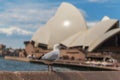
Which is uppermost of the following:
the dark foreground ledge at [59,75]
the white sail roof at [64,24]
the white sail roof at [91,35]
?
the white sail roof at [64,24]

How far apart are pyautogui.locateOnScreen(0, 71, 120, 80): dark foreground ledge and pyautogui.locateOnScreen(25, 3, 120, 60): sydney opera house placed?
2045 inches

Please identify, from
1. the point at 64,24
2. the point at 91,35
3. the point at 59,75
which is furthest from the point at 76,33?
the point at 59,75

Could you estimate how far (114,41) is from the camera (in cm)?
6206

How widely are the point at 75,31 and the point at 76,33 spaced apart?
1.08 metres

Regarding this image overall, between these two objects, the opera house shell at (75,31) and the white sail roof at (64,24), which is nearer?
the opera house shell at (75,31)

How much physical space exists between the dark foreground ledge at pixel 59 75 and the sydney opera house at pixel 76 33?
5195cm

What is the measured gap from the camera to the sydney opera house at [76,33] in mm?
60375

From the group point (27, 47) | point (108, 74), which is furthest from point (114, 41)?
point (108, 74)

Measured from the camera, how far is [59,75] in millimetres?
5469

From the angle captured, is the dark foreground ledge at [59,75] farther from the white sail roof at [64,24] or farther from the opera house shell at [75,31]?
the white sail roof at [64,24]

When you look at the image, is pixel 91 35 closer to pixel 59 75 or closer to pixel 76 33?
pixel 76 33

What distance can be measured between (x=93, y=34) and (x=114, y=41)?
361 cm

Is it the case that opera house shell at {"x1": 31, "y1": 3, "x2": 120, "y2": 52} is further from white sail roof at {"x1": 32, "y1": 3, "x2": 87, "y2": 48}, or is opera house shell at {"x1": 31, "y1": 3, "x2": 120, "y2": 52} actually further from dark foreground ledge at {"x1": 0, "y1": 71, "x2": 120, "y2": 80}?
dark foreground ledge at {"x1": 0, "y1": 71, "x2": 120, "y2": 80}

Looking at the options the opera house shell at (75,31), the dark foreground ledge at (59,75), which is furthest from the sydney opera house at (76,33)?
the dark foreground ledge at (59,75)
